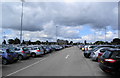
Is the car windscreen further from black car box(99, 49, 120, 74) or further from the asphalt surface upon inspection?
the asphalt surface

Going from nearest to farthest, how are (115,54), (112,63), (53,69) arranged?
(112,63)
(115,54)
(53,69)

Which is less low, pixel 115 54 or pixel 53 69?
pixel 115 54

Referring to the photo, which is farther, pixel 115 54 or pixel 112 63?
pixel 115 54

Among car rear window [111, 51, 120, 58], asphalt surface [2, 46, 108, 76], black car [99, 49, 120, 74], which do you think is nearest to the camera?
black car [99, 49, 120, 74]

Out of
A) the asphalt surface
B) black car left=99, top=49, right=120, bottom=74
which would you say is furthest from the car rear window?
the asphalt surface

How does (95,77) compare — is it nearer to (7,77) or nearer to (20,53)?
(7,77)

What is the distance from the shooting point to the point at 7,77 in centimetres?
730

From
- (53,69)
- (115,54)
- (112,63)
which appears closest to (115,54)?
(115,54)

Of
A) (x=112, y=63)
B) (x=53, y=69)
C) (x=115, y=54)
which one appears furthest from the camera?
(x=53, y=69)

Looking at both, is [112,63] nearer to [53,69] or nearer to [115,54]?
[115,54]

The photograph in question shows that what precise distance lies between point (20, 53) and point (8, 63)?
9.99 ft

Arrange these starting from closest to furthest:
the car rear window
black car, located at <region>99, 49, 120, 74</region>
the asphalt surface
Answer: black car, located at <region>99, 49, 120, 74</region> < the car rear window < the asphalt surface

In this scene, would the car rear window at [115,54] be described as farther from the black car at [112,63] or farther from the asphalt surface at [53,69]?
the asphalt surface at [53,69]

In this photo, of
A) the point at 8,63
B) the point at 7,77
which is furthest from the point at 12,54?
the point at 7,77
